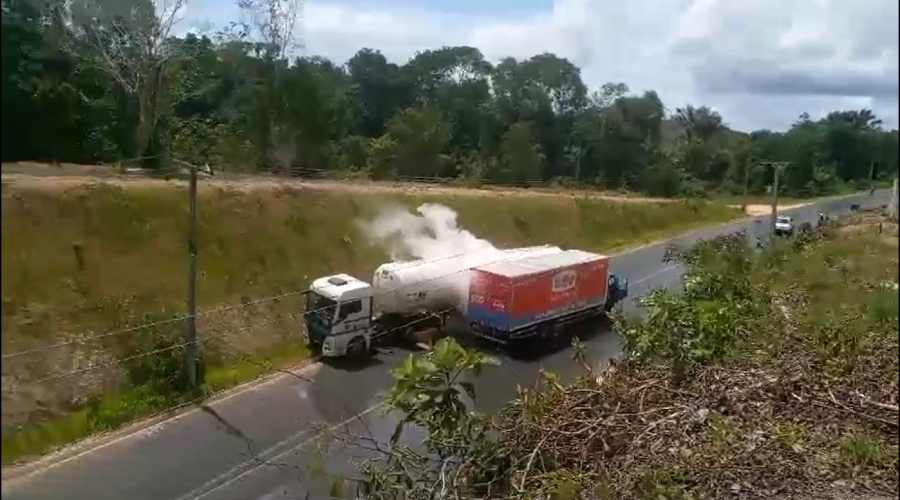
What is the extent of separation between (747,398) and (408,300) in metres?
1.88

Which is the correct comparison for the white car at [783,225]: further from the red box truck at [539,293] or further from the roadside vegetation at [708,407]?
the red box truck at [539,293]

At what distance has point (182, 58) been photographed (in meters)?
2.53

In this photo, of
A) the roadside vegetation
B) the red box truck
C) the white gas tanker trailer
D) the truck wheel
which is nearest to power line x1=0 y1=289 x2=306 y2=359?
the white gas tanker trailer

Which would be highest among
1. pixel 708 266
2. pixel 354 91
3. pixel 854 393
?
pixel 354 91

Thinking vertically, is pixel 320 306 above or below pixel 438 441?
above

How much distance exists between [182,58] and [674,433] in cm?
190

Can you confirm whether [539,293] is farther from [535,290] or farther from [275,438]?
[275,438]

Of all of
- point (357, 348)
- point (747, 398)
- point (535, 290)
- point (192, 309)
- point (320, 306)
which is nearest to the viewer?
point (747, 398)

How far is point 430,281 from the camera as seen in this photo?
3.71 metres

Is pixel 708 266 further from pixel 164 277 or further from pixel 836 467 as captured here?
pixel 164 277

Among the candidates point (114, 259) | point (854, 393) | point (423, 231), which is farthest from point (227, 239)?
point (854, 393)

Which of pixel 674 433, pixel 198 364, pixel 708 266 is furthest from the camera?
pixel 198 364

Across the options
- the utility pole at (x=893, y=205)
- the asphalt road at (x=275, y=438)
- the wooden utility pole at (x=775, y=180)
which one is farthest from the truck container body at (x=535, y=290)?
the utility pole at (x=893, y=205)

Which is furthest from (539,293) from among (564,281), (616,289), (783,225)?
(783,225)
